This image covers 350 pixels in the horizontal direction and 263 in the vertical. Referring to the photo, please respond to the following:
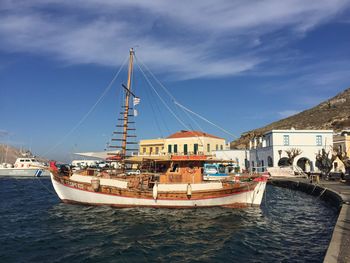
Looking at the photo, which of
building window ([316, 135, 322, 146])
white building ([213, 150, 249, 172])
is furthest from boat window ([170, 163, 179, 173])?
white building ([213, 150, 249, 172])

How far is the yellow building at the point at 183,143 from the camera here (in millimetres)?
70062

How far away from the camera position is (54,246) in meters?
14.1

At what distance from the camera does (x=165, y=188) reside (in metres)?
24.0

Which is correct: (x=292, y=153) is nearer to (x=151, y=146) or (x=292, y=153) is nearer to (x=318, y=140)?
(x=318, y=140)

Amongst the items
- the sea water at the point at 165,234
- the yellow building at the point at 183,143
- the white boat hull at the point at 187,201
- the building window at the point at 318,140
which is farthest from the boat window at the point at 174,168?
the yellow building at the point at 183,143

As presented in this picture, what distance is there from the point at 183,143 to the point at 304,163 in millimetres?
28565

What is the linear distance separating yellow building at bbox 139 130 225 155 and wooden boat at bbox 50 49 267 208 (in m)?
41.4

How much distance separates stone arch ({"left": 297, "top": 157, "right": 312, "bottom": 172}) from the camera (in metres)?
47.7

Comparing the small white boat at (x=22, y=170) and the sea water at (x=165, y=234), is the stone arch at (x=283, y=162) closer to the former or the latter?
the sea water at (x=165, y=234)

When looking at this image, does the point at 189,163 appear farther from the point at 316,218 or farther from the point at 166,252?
the point at 166,252

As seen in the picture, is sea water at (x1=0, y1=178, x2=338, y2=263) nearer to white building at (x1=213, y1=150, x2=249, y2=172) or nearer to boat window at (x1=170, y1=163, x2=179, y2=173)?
boat window at (x1=170, y1=163, x2=179, y2=173)

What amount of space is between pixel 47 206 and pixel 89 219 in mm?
7655

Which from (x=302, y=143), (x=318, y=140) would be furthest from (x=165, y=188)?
(x=318, y=140)

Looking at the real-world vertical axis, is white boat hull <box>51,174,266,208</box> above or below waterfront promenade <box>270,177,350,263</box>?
below
